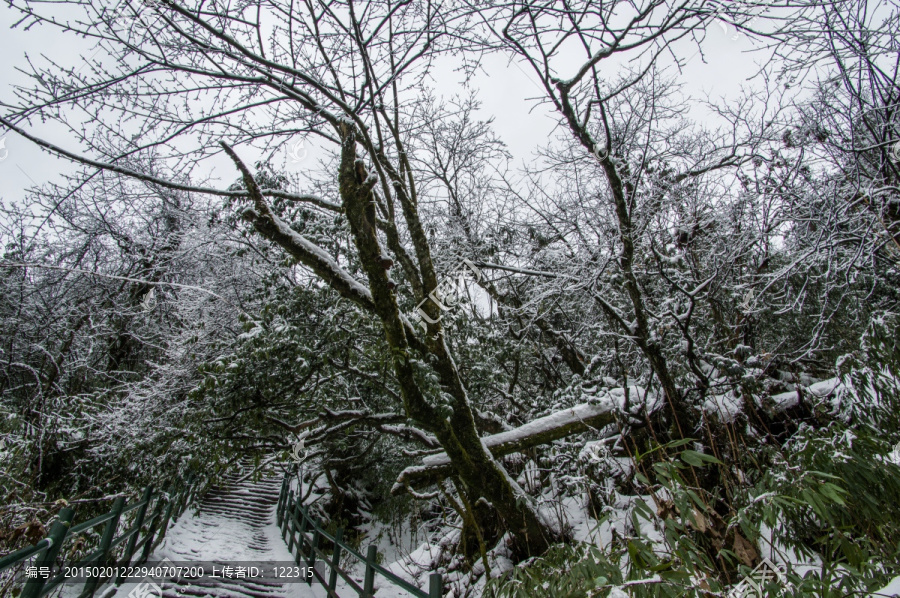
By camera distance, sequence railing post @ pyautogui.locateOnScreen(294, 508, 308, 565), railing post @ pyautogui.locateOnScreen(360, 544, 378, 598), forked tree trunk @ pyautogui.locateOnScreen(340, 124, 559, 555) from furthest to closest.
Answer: railing post @ pyautogui.locateOnScreen(294, 508, 308, 565), railing post @ pyautogui.locateOnScreen(360, 544, 378, 598), forked tree trunk @ pyautogui.locateOnScreen(340, 124, 559, 555)

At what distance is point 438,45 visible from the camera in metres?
3.85

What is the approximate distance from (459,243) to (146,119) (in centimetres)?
546

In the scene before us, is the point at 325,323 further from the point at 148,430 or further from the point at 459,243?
the point at 148,430

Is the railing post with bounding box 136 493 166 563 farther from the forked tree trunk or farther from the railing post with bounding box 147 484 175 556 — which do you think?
the forked tree trunk

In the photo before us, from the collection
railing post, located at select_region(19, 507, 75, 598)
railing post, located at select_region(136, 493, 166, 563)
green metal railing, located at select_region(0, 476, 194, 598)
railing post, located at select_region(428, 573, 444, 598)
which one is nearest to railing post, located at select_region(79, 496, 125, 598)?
green metal railing, located at select_region(0, 476, 194, 598)

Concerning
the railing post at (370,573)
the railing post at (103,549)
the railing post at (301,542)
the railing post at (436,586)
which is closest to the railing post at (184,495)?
the railing post at (301,542)

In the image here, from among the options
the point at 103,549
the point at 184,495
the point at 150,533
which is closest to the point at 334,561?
the point at 103,549

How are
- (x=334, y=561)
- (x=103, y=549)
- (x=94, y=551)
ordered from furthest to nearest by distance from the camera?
(x=334, y=561), (x=103, y=549), (x=94, y=551)

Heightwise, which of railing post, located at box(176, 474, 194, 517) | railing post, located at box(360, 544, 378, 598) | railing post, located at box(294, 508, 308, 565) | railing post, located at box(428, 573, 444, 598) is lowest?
railing post, located at box(294, 508, 308, 565)

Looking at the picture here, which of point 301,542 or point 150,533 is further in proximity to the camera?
point 301,542

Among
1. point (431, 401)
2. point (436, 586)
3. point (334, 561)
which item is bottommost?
point (334, 561)

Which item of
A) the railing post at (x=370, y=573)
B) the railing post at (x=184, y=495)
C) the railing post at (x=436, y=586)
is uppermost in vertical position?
the railing post at (x=184, y=495)

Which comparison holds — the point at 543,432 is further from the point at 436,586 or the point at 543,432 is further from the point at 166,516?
the point at 166,516

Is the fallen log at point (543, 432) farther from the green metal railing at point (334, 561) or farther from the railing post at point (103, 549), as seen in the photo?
the railing post at point (103, 549)
